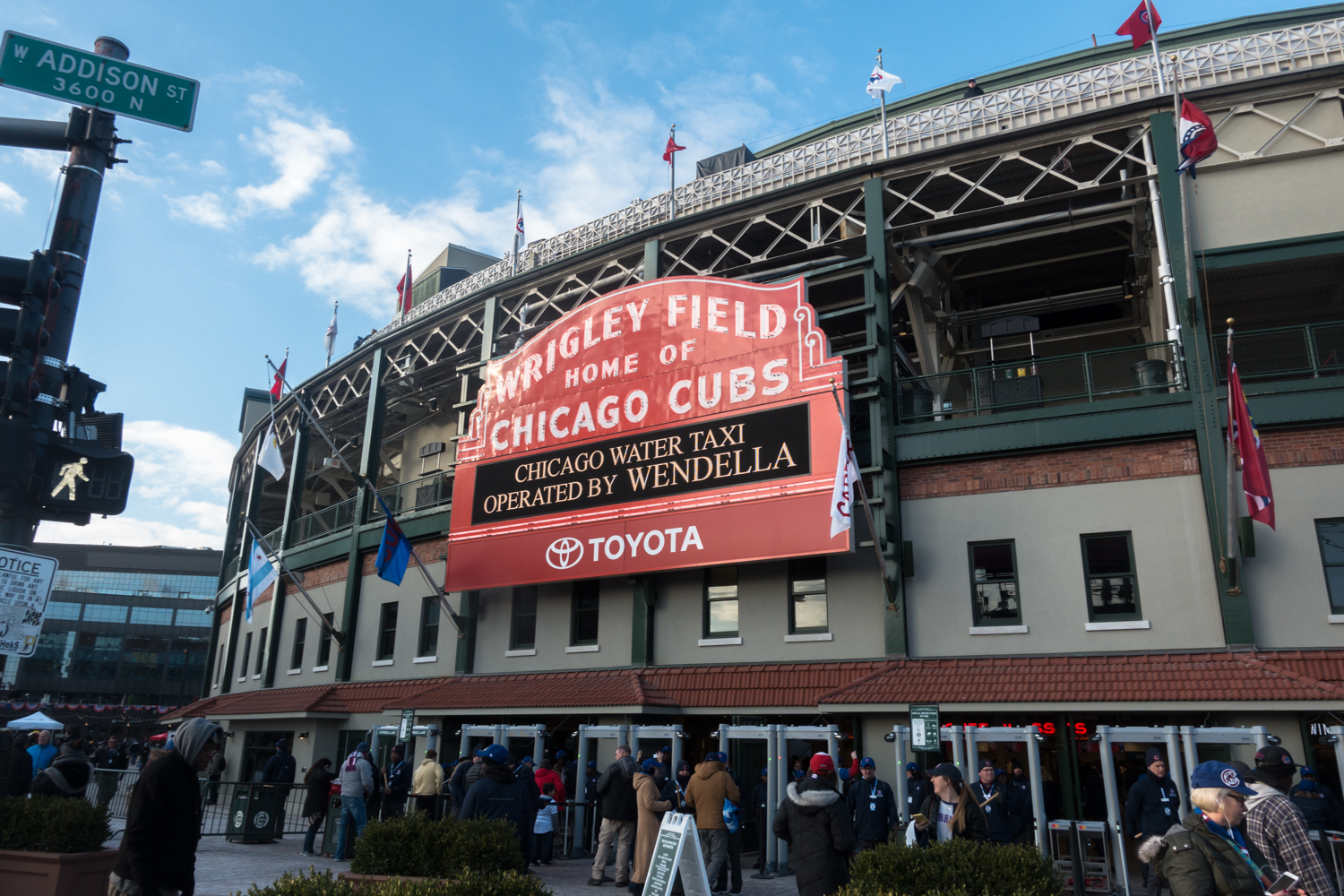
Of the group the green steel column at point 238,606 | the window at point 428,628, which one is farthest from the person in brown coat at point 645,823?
the green steel column at point 238,606

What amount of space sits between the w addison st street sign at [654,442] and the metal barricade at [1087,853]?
673 cm

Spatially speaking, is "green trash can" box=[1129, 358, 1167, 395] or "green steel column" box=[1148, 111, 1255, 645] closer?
"green steel column" box=[1148, 111, 1255, 645]

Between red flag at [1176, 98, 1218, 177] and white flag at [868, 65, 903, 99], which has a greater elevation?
white flag at [868, 65, 903, 99]

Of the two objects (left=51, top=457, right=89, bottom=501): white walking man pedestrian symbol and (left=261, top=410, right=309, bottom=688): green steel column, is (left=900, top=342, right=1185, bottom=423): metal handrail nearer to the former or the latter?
(left=51, top=457, right=89, bottom=501): white walking man pedestrian symbol

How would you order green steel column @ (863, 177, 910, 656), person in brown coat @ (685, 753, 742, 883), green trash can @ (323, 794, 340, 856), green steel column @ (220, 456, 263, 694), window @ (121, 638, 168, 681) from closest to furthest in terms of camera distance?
person in brown coat @ (685, 753, 742, 883), green trash can @ (323, 794, 340, 856), green steel column @ (863, 177, 910, 656), green steel column @ (220, 456, 263, 694), window @ (121, 638, 168, 681)

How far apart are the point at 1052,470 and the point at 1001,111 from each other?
354 inches

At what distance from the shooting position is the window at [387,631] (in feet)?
99.7

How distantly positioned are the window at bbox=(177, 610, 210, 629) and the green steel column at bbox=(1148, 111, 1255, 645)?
99.0 meters

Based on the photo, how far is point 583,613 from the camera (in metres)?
25.4

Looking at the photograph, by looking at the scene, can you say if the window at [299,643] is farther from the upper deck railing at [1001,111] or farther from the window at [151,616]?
the window at [151,616]

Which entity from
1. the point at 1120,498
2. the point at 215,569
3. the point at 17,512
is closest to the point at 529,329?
the point at 1120,498

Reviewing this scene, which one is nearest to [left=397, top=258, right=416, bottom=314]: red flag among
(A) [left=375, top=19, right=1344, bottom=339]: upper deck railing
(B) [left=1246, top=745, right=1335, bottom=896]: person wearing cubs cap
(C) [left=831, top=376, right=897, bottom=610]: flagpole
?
(A) [left=375, top=19, right=1344, bottom=339]: upper deck railing

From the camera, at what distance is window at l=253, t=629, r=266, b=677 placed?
37.9 meters

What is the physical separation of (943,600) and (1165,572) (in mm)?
4176
